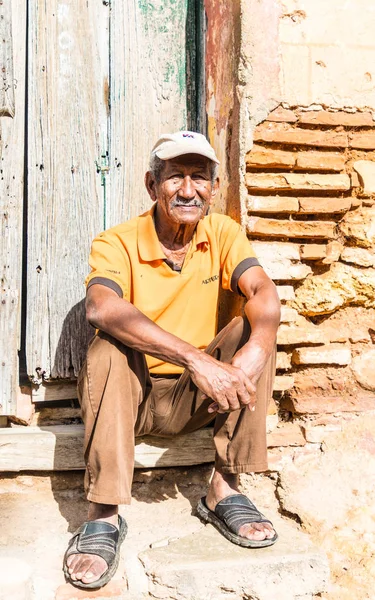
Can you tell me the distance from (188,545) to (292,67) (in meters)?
2.05

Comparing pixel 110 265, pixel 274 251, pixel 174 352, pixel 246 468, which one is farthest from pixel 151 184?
pixel 246 468

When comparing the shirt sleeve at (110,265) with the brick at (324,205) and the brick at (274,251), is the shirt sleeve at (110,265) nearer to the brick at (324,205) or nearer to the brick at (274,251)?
the brick at (274,251)

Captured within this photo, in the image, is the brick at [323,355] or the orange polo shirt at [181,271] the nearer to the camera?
the orange polo shirt at [181,271]

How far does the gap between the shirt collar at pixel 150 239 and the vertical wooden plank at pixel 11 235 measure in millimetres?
686

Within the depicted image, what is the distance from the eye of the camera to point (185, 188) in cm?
299

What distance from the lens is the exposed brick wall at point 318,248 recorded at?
3145 millimetres

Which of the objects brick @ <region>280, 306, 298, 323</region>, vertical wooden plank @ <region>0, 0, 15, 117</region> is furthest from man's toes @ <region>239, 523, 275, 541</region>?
vertical wooden plank @ <region>0, 0, 15, 117</region>

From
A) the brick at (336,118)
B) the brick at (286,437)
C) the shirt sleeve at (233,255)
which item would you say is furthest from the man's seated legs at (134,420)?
the brick at (336,118)

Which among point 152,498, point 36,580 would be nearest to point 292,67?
point 152,498

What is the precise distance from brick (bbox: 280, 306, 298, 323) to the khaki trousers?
0.36 meters

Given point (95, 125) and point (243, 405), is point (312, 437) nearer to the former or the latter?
point (243, 405)

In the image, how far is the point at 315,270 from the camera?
3281 millimetres

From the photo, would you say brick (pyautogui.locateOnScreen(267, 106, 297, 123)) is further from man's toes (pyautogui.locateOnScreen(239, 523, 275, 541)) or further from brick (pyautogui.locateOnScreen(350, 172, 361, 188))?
man's toes (pyautogui.locateOnScreen(239, 523, 275, 541))

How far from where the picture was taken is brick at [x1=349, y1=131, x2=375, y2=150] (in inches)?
126
